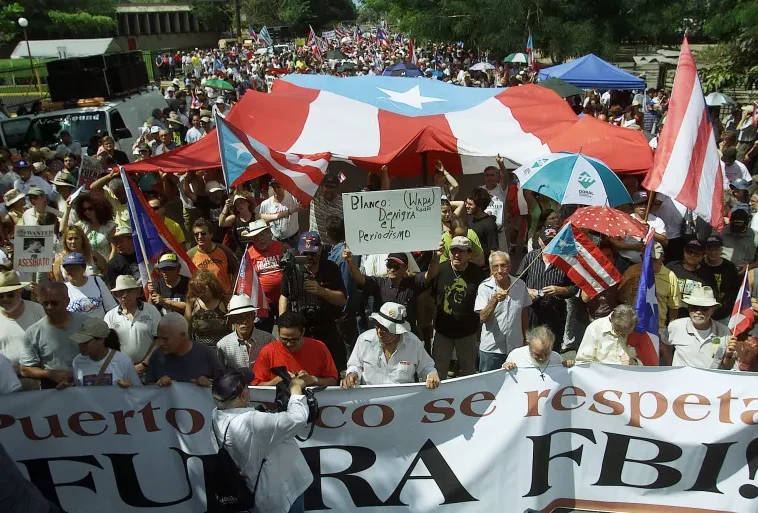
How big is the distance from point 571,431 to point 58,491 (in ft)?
10.4

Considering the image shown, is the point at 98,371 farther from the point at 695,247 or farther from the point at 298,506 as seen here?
the point at 695,247

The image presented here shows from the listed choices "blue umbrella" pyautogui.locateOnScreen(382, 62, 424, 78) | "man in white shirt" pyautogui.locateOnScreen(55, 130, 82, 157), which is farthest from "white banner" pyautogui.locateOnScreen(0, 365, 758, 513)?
"blue umbrella" pyautogui.locateOnScreen(382, 62, 424, 78)

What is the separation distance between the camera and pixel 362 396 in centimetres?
447

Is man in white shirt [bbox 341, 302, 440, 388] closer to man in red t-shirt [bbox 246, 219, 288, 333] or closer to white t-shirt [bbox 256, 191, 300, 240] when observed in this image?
man in red t-shirt [bbox 246, 219, 288, 333]

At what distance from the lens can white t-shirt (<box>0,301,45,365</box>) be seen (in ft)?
16.4

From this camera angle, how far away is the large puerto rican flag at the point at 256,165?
261 inches

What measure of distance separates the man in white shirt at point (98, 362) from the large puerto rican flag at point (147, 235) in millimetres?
1177

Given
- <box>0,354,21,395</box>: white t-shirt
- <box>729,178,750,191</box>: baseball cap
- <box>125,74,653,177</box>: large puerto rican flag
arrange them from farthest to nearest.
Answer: <box>729,178,750,191</box>: baseball cap < <box>125,74,653,177</box>: large puerto rican flag < <box>0,354,21,395</box>: white t-shirt

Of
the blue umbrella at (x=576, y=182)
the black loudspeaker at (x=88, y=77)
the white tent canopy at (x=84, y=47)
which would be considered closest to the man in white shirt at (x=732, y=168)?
the blue umbrella at (x=576, y=182)

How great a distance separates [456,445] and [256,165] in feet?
12.5

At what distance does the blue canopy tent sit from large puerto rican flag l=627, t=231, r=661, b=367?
12.5 metres

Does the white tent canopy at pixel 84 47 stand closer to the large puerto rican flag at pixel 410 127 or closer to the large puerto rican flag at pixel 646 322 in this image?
the large puerto rican flag at pixel 410 127

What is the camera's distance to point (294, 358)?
4.70 meters

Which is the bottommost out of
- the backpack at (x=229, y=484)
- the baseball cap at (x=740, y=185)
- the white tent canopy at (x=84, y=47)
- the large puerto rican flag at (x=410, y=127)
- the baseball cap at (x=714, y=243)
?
the backpack at (x=229, y=484)
